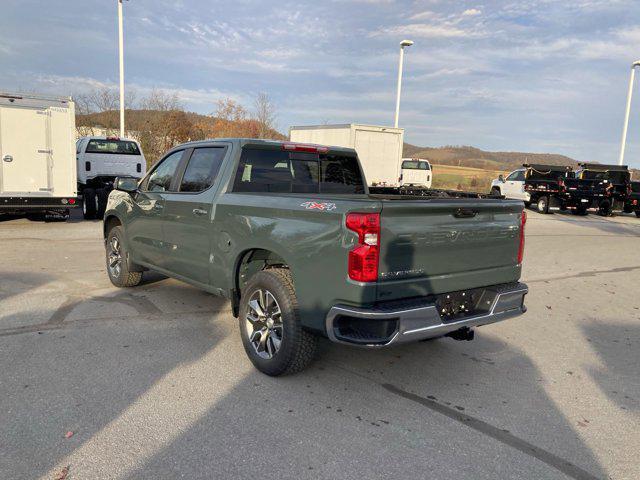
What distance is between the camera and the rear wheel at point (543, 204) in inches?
920

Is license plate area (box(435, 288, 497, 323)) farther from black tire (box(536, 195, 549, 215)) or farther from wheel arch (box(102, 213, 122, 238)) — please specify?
black tire (box(536, 195, 549, 215))

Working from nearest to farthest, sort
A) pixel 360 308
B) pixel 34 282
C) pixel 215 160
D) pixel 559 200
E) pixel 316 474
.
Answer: pixel 316 474 → pixel 360 308 → pixel 215 160 → pixel 34 282 → pixel 559 200

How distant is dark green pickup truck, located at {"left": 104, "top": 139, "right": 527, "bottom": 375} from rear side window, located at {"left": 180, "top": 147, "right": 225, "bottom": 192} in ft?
0.05

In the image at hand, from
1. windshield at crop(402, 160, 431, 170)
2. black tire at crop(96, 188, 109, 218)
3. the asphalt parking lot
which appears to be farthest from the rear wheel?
black tire at crop(96, 188, 109, 218)

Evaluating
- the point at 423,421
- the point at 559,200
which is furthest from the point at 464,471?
the point at 559,200

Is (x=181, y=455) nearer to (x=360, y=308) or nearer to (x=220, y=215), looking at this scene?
(x=360, y=308)

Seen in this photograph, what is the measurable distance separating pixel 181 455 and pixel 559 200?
2326cm

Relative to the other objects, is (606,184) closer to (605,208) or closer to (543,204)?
(605,208)

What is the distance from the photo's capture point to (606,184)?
883 inches

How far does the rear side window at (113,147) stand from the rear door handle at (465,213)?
1373 centimetres

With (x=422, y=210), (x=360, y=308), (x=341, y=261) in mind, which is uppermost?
(x=422, y=210)

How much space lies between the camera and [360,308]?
11.2ft

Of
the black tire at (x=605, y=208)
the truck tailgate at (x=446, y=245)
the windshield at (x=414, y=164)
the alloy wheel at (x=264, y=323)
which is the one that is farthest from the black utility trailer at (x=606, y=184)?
the alloy wheel at (x=264, y=323)

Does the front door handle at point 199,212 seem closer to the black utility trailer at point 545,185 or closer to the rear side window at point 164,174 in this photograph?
the rear side window at point 164,174
